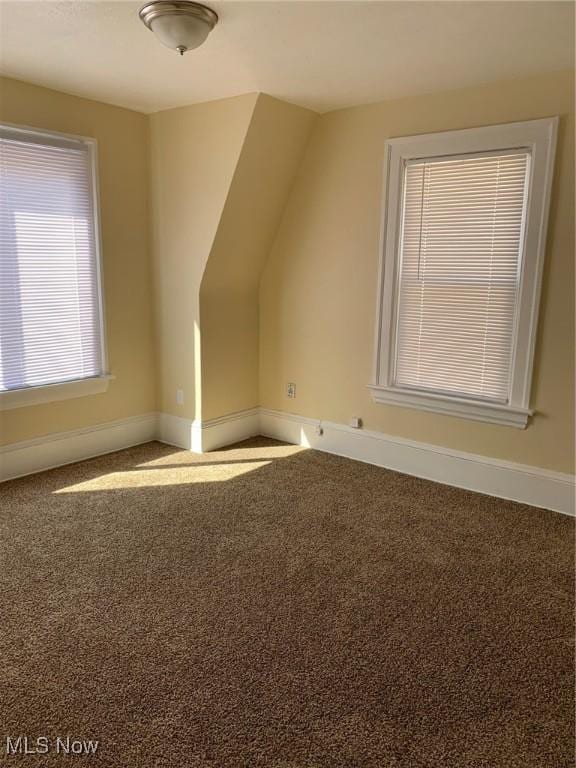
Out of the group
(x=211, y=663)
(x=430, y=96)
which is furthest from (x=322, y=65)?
(x=211, y=663)

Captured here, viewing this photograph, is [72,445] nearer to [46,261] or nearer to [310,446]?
[46,261]

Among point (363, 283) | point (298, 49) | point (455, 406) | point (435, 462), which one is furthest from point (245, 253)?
point (435, 462)

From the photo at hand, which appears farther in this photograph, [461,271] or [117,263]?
[117,263]

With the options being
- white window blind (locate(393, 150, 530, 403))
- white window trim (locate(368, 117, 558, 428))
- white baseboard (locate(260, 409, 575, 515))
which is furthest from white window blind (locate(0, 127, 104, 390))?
white window blind (locate(393, 150, 530, 403))

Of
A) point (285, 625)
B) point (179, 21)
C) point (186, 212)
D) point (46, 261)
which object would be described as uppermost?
point (179, 21)

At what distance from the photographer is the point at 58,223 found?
3619 millimetres

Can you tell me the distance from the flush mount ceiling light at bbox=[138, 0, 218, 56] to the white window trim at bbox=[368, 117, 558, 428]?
1.53 m

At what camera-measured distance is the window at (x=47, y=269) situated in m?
3.39

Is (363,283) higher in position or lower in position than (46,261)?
lower

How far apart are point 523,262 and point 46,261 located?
286cm

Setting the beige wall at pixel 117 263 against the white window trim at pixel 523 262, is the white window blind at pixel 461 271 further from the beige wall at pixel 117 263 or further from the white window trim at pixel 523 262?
the beige wall at pixel 117 263

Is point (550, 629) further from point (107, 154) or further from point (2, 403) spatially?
point (107, 154)

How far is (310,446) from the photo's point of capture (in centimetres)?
430

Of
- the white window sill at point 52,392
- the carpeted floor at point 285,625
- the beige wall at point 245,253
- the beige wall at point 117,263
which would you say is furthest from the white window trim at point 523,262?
the white window sill at point 52,392
